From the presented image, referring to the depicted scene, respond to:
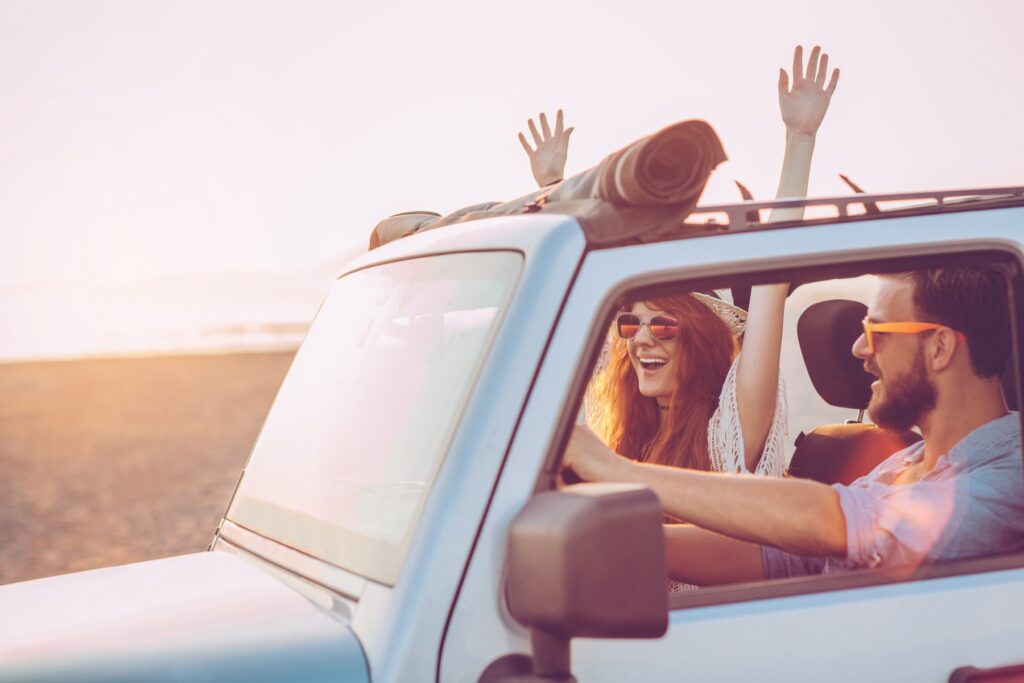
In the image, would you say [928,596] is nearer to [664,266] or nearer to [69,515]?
[664,266]

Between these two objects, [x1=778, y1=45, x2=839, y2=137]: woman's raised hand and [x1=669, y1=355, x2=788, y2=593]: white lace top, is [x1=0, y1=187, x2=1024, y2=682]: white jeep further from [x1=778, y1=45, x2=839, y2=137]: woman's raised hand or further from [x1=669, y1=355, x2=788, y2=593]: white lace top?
[x1=669, y1=355, x2=788, y2=593]: white lace top

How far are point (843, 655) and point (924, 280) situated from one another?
988 millimetres

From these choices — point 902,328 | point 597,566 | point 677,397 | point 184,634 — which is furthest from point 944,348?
point 184,634

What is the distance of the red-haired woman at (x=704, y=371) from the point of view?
306 centimetres

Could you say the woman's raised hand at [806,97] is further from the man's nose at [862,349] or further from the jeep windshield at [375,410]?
the jeep windshield at [375,410]

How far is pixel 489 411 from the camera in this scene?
2047 mm

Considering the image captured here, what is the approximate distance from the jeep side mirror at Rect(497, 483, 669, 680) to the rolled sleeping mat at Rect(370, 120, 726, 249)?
0.57m

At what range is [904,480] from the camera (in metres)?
3.01

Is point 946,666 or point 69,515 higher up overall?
point 946,666

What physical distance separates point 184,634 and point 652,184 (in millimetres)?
1131

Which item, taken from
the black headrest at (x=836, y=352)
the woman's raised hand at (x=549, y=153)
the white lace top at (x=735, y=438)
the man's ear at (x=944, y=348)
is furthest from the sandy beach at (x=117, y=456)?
the man's ear at (x=944, y=348)

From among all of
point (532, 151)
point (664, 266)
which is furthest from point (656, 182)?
point (532, 151)

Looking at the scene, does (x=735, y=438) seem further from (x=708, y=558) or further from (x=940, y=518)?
(x=940, y=518)

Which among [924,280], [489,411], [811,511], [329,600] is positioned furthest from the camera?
[924,280]
